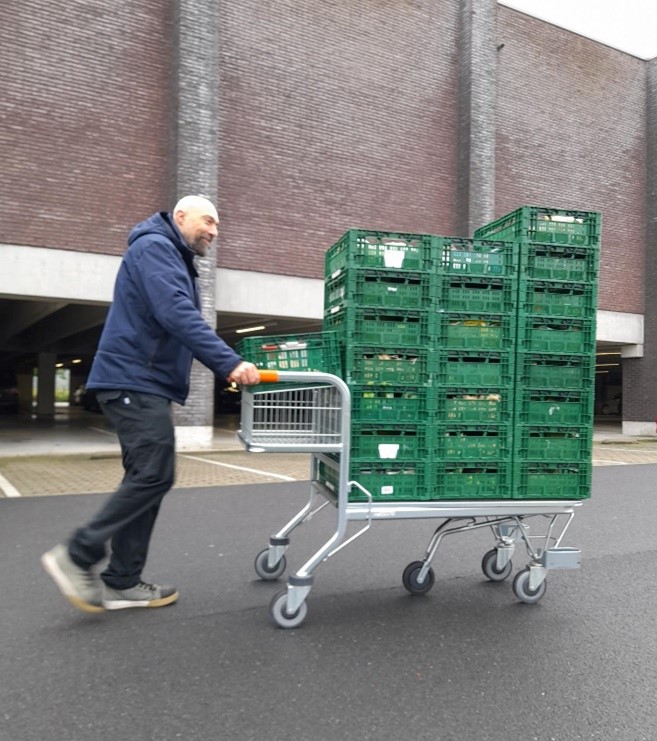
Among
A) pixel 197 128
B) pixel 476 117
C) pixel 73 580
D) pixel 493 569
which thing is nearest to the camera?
pixel 73 580

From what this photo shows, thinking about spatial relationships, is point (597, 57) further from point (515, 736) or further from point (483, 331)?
point (515, 736)

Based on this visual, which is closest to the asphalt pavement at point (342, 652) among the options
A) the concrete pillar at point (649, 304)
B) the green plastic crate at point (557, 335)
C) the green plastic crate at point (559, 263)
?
the green plastic crate at point (557, 335)

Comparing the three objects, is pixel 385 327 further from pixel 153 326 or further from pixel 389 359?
pixel 153 326

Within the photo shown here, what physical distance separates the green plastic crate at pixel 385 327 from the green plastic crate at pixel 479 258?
0.34 m

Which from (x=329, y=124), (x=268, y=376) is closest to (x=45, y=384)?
(x=329, y=124)

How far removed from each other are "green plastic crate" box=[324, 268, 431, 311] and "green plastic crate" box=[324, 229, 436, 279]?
0.04m

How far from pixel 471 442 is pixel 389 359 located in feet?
2.14

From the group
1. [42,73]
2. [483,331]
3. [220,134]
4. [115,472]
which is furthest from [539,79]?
[483,331]

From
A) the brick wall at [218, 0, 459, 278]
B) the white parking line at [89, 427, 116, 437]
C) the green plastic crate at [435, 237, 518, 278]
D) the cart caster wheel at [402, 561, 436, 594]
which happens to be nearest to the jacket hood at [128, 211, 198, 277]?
the green plastic crate at [435, 237, 518, 278]

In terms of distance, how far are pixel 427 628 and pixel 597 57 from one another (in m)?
20.4

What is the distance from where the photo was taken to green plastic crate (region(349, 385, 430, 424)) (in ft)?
11.8

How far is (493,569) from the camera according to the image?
4398 mm

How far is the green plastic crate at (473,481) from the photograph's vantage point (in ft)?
12.1

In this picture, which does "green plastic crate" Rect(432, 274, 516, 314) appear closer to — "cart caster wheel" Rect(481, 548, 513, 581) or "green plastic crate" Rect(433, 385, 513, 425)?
"green plastic crate" Rect(433, 385, 513, 425)
